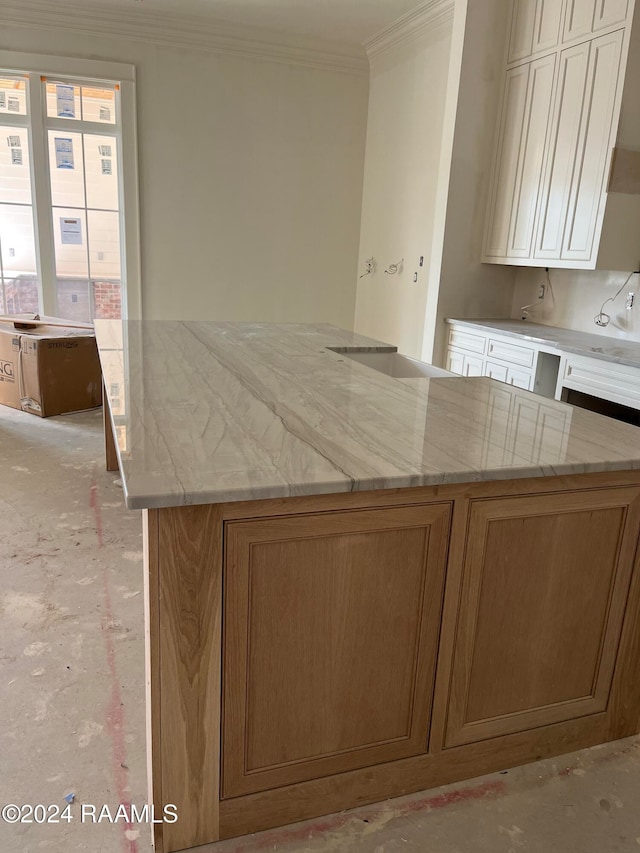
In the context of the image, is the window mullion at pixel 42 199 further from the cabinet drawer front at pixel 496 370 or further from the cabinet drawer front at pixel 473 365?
the cabinet drawer front at pixel 496 370

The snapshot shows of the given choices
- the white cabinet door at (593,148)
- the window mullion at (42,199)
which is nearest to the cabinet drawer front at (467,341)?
the white cabinet door at (593,148)

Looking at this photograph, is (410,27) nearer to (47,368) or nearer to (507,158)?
(507,158)

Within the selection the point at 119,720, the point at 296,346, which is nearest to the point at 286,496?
the point at 119,720

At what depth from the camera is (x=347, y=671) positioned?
4.57 feet

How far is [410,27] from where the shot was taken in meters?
4.86

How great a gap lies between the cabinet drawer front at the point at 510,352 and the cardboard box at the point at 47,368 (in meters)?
2.67

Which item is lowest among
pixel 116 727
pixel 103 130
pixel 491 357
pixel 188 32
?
pixel 116 727

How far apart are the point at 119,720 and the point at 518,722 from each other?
103 centimetres

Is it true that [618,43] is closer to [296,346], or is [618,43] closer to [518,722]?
[296,346]

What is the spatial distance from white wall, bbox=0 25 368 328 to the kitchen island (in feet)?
13.5

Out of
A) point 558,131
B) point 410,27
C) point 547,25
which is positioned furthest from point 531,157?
point 410,27

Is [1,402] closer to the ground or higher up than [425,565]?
closer to the ground

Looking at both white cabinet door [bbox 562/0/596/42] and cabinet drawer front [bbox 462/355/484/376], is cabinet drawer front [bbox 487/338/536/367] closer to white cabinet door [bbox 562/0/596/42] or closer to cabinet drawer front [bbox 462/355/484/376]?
cabinet drawer front [bbox 462/355/484/376]

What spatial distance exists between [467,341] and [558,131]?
1299 millimetres
